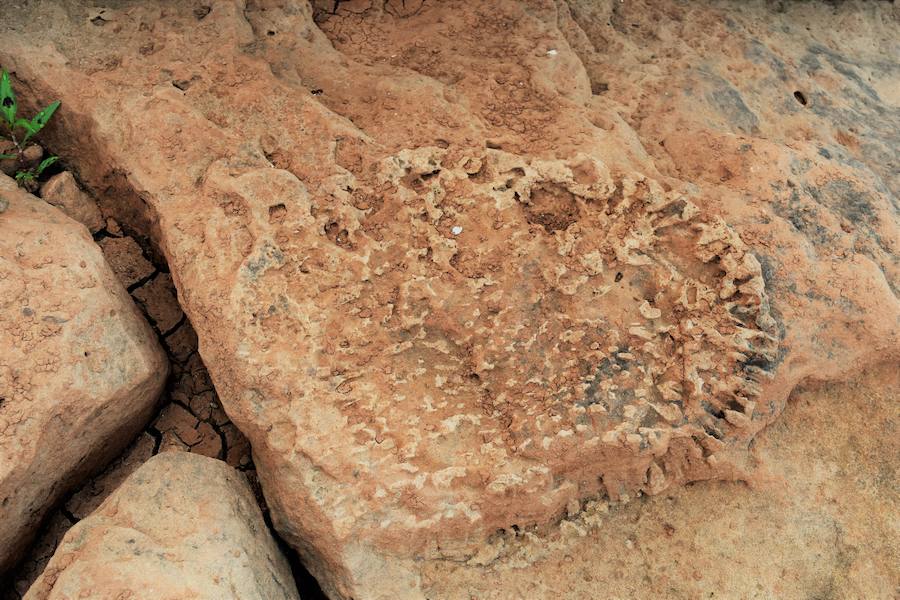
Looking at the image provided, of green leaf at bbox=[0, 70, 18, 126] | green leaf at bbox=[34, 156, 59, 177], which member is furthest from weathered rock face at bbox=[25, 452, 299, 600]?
green leaf at bbox=[0, 70, 18, 126]

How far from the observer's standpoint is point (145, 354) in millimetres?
2264

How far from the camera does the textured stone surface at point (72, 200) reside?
2520mm

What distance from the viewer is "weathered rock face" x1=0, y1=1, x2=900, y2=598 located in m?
2.10

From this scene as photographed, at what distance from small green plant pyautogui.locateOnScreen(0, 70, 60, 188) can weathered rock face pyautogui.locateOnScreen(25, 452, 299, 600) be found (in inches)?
44.8

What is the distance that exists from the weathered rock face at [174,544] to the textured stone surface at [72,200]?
38.2 inches

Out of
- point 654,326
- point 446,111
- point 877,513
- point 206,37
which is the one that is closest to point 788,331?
point 654,326

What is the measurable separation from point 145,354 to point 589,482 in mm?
1444

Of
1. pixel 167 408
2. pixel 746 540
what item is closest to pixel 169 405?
pixel 167 408

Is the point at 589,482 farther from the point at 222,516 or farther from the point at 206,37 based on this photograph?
the point at 206,37

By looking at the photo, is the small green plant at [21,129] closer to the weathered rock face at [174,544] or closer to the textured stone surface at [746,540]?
the weathered rock face at [174,544]

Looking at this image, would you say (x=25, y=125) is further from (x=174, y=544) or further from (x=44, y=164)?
(x=174, y=544)

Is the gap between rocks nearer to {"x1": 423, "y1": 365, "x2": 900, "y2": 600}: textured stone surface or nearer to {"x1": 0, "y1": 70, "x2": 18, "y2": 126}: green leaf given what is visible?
{"x1": 0, "y1": 70, "x2": 18, "y2": 126}: green leaf

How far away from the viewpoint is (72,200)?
255 centimetres

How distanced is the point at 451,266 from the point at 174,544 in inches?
43.3
